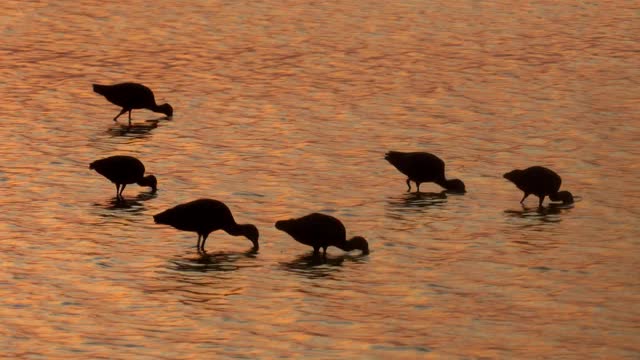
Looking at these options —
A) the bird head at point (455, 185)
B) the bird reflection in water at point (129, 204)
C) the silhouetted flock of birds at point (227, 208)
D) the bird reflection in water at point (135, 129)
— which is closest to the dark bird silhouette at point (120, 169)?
the silhouetted flock of birds at point (227, 208)

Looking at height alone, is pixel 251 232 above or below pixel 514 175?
below

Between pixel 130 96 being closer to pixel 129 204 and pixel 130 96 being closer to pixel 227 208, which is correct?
pixel 129 204

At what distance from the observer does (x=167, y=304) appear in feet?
79.1

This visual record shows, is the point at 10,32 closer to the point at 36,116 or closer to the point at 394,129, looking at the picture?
the point at 36,116

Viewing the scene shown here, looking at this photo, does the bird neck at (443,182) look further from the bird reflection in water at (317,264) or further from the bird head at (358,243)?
the bird head at (358,243)

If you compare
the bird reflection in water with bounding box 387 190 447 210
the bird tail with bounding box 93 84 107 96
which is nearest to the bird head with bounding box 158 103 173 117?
the bird tail with bounding box 93 84 107 96

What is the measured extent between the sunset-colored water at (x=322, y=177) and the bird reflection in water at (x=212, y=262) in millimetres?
65

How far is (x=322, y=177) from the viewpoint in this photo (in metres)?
32.7

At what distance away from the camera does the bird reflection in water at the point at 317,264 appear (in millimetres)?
26297

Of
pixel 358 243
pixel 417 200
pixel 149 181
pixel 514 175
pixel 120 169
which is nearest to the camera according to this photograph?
pixel 358 243

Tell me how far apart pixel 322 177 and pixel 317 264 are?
5.87m

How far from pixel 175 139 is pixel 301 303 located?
41.7ft

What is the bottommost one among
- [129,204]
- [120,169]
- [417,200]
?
[129,204]

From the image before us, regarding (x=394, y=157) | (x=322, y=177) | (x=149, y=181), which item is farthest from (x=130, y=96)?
(x=394, y=157)
